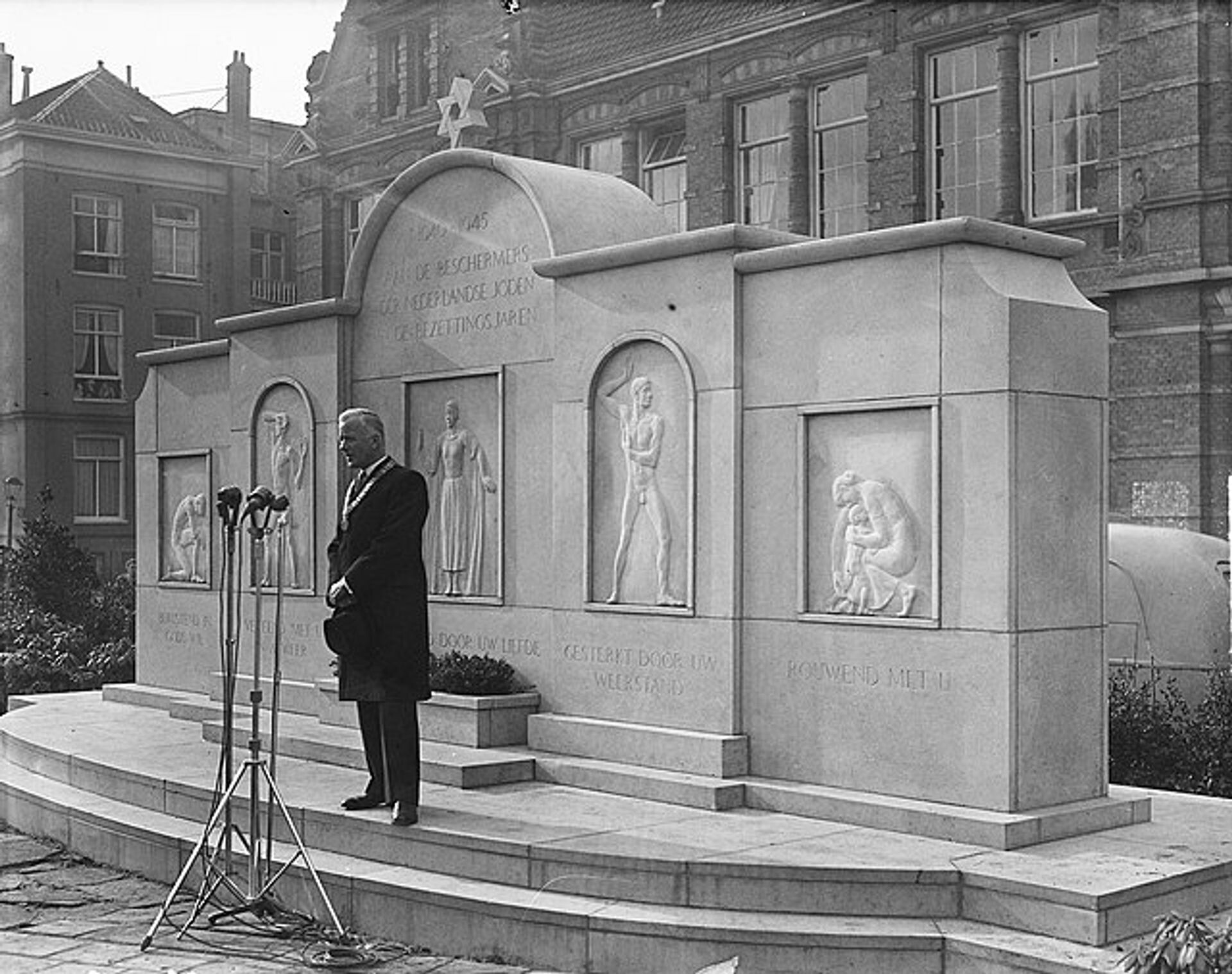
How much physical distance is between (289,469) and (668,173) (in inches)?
677

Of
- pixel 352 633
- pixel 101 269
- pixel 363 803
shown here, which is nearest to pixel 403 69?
pixel 101 269

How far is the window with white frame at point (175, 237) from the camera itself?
35.4 m

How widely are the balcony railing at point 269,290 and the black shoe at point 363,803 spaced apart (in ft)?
93.2

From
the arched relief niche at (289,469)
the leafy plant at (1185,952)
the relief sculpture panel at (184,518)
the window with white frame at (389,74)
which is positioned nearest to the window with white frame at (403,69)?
the window with white frame at (389,74)

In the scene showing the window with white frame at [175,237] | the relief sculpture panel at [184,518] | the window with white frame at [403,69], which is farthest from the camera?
the window with white frame at [175,237]

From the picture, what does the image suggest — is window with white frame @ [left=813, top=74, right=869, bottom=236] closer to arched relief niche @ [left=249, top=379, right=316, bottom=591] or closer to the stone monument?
arched relief niche @ [left=249, top=379, right=316, bottom=591]

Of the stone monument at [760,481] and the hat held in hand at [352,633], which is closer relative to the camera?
the stone monument at [760,481]

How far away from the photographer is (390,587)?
8977mm

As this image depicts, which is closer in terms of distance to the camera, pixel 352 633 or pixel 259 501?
pixel 259 501

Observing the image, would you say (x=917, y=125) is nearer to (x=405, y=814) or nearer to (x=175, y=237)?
(x=175, y=237)

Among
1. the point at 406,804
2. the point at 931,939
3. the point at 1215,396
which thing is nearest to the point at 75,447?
the point at 1215,396

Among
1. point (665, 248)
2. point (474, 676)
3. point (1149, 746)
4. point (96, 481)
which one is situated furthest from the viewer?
point (96, 481)

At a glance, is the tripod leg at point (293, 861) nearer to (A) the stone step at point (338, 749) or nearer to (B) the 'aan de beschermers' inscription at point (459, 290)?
(A) the stone step at point (338, 749)

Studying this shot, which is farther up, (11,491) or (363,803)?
(11,491)
